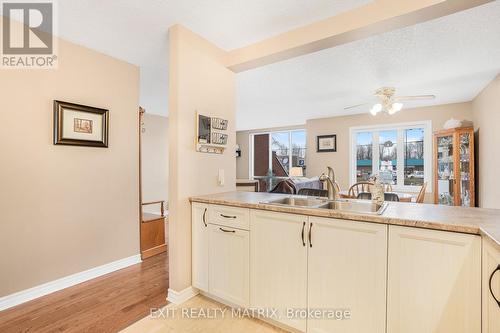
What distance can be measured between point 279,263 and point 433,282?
861 mm

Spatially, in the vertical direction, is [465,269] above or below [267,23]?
below

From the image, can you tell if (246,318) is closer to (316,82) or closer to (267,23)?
(267,23)

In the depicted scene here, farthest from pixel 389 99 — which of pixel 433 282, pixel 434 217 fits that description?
pixel 433 282

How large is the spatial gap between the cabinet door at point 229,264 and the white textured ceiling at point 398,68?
2.03 metres

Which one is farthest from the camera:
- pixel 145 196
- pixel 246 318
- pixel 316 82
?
pixel 145 196

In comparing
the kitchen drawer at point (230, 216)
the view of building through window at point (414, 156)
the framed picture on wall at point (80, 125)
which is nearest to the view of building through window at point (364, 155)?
the view of building through window at point (414, 156)

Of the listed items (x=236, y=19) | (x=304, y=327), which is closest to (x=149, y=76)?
(x=236, y=19)

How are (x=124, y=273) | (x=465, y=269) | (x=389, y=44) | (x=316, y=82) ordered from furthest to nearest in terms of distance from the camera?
A: (x=316, y=82) → (x=124, y=273) → (x=389, y=44) → (x=465, y=269)

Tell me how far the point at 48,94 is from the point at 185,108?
4.20 ft

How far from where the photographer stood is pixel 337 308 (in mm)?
1461

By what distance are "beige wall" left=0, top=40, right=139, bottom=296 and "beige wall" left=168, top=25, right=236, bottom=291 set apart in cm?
99

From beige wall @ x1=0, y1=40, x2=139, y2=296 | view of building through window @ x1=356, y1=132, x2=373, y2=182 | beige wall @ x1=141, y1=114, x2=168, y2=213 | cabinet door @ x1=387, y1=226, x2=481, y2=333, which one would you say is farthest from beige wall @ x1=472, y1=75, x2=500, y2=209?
beige wall @ x1=141, y1=114, x2=168, y2=213

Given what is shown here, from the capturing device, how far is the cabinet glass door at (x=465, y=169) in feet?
12.7

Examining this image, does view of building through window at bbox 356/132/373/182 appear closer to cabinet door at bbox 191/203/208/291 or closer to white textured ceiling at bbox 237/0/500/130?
white textured ceiling at bbox 237/0/500/130
